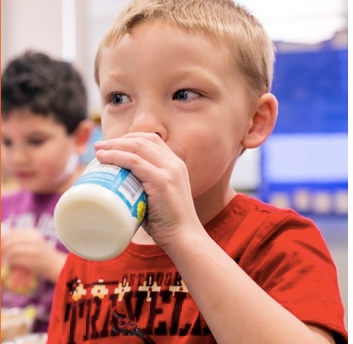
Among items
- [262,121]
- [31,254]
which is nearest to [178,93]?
[262,121]

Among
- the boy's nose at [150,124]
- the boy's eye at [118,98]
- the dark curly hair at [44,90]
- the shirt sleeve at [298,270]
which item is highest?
the boy's eye at [118,98]

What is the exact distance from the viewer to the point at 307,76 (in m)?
2.15

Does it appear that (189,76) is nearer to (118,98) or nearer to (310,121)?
(118,98)

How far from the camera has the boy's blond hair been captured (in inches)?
27.8

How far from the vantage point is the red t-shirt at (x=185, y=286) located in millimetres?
648

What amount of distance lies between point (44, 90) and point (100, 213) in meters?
1.20

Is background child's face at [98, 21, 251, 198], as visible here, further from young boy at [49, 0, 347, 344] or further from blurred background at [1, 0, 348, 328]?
blurred background at [1, 0, 348, 328]

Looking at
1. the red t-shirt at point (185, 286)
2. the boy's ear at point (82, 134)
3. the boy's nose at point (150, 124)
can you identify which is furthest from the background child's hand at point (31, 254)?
the boy's nose at point (150, 124)

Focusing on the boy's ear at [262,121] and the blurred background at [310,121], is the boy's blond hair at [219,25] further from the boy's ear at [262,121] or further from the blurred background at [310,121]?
the blurred background at [310,121]

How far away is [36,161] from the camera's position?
1608 mm

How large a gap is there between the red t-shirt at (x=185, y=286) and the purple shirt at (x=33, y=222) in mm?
A: 684

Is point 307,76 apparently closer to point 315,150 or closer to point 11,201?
point 315,150

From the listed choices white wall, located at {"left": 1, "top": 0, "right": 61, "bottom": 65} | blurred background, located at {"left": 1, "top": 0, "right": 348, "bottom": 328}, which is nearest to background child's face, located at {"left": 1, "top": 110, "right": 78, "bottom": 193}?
blurred background, located at {"left": 1, "top": 0, "right": 348, "bottom": 328}

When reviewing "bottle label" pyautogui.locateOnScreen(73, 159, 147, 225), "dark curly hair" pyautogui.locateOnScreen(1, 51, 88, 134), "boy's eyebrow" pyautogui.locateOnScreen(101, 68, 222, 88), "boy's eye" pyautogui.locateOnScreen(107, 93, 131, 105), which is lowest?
"dark curly hair" pyautogui.locateOnScreen(1, 51, 88, 134)
